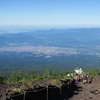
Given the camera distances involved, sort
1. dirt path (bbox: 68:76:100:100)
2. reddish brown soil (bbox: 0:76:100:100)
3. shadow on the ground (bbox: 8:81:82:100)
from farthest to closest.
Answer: dirt path (bbox: 68:76:100:100) < reddish brown soil (bbox: 0:76:100:100) < shadow on the ground (bbox: 8:81:82:100)

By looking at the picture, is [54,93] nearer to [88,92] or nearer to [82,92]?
[82,92]

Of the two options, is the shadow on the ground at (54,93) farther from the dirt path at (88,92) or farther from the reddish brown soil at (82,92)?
the dirt path at (88,92)

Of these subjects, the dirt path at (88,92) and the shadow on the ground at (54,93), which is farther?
the dirt path at (88,92)

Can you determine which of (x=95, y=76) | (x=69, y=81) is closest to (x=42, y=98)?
(x=69, y=81)

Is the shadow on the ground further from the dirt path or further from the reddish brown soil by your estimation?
the dirt path

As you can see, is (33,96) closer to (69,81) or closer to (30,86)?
(30,86)

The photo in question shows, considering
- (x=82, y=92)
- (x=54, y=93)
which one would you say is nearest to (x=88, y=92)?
(x=82, y=92)

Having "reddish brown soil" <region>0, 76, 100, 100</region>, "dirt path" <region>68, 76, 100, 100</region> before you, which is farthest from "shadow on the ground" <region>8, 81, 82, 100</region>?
"dirt path" <region>68, 76, 100, 100</region>

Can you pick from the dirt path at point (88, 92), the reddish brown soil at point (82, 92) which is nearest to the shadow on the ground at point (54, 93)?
the reddish brown soil at point (82, 92)
